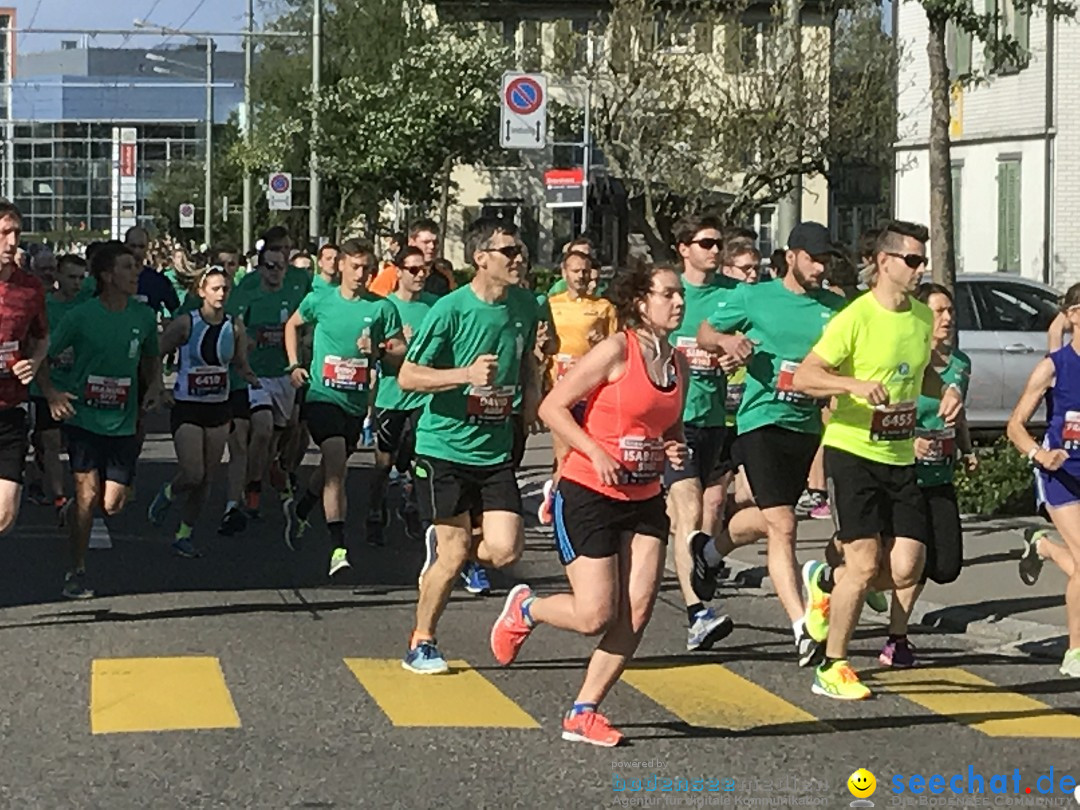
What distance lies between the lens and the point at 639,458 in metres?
8.37

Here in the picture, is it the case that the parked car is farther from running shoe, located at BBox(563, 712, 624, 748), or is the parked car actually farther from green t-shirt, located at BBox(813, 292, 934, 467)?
running shoe, located at BBox(563, 712, 624, 748)

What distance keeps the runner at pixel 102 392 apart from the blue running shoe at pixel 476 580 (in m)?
2.07

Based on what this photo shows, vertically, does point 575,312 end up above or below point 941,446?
above

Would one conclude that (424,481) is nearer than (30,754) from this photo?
No

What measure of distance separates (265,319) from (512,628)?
7467 mm

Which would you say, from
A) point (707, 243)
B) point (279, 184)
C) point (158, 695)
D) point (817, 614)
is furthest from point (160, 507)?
point (279, 184)

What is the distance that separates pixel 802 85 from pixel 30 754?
30.5m

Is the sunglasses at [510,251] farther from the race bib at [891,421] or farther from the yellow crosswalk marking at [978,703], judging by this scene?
the yellow crosswalk marking at [978,703]

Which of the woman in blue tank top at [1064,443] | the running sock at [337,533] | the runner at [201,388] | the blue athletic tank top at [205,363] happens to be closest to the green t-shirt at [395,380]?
the runner at [201,388]

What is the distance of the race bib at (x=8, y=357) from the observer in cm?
1065

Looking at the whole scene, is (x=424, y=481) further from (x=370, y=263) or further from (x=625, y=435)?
(x=370, y=263)

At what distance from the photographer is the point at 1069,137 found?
29203 millimetres

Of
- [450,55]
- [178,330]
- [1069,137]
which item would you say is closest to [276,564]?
[178,330]

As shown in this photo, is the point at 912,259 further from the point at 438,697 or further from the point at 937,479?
the point at 438,697
